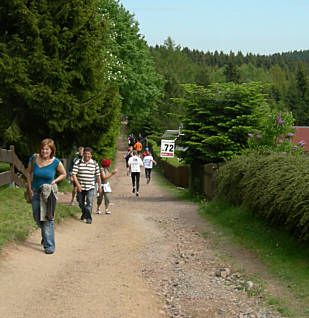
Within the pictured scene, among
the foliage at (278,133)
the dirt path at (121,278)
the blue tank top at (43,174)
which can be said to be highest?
the foliage at (278,133)

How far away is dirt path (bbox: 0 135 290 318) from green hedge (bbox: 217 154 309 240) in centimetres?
120

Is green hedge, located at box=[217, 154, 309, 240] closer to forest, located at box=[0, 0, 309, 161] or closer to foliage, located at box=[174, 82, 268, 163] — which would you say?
foliage, located at box=[174, 82, 268, 163]

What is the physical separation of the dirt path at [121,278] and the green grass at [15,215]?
0.21 m

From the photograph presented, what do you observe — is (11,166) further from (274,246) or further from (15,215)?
(274,246)

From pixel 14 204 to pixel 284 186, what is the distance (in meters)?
6.66

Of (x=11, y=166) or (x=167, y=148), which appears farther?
(x=167, y=148)

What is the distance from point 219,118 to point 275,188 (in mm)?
10881

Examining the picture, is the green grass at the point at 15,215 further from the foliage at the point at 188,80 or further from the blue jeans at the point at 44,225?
the foliage at the point at 188,80

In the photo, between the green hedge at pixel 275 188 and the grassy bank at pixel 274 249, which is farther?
the green hedge at pixel 275 188

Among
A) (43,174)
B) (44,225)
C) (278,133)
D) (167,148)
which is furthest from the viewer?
(167,148)

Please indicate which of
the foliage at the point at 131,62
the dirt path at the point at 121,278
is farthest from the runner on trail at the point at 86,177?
the foliage at the point at 131,62

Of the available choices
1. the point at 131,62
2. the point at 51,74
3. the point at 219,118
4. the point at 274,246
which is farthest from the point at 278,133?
the point at 131,62

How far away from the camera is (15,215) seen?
11.5 metres

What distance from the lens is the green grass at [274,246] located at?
22.8 feet
